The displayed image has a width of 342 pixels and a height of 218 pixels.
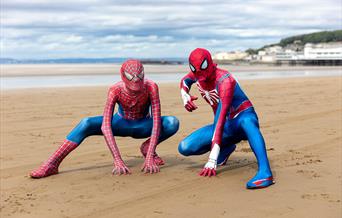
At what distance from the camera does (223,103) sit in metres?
6.53

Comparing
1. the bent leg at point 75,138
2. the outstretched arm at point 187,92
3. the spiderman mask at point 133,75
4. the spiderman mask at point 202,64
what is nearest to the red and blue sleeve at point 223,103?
the spiderman mask at point 202,64

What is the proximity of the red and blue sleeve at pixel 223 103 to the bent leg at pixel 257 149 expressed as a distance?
31cm

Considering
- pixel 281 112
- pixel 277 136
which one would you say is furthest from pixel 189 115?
pixel 277 136

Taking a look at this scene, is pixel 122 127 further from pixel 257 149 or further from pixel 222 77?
pixel 257 149

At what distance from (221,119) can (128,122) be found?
4.57 feet

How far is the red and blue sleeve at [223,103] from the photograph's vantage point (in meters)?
6.53

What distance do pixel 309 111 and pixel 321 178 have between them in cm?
729

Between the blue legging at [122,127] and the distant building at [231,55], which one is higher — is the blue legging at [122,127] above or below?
above

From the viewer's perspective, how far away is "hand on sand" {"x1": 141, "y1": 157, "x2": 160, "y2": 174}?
6.92 m

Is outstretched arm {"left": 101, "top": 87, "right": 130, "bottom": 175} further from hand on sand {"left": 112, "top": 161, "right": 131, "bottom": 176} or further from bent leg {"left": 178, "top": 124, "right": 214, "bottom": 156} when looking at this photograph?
A: bent leg {"left": 178, "top": 124, "right": 214, "bottom": 156}

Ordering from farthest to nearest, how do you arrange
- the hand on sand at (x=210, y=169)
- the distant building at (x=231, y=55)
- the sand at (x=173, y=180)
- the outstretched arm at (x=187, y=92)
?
the distant building at (x=231, y=55) → the outstretched arm at (x=187, y=92) → the hand on sand at (x=210, y=169) → the sand at (x=173, y=180)

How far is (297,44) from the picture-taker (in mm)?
179875

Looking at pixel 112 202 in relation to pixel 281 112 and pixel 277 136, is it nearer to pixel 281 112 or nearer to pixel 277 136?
pixel 277 136

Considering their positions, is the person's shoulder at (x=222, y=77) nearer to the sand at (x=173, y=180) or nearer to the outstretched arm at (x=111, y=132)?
the sand at (x=173, y=180)
